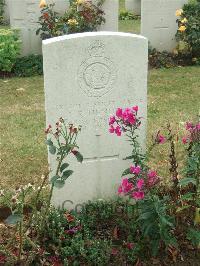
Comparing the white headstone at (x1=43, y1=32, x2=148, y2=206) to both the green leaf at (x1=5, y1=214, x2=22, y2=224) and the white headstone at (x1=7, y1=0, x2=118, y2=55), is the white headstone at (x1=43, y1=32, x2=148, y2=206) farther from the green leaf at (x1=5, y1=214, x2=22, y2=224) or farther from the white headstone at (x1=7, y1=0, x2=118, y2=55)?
the white headstone at (x1=7, y1=0, x2=118, y2=55)

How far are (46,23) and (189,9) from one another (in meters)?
2.74

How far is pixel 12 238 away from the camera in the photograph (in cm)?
350

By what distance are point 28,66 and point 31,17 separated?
0.97m

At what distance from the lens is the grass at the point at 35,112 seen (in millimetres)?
5070

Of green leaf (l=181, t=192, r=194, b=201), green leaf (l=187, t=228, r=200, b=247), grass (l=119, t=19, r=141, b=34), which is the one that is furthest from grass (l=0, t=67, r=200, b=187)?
grass (l=119, t=19, r=141, b=34)

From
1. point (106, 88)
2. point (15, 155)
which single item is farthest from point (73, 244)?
point (15, 155)

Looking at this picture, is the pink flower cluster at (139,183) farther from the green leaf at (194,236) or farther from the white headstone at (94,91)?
the white headstone at (94,91)

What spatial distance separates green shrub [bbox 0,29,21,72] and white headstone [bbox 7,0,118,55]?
0.51m

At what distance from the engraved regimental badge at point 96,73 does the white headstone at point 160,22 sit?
6.01 metres

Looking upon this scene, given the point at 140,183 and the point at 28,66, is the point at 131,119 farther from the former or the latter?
the point at 28,66

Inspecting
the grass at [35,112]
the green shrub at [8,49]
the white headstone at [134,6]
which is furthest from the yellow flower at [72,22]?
the white headstone at [134,6]

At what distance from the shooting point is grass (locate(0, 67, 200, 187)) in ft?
16.6

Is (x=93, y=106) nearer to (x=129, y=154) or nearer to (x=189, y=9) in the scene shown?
(x=129, y=154)

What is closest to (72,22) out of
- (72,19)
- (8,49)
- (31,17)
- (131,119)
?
(72,19)
